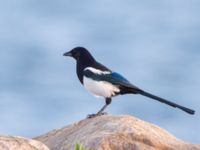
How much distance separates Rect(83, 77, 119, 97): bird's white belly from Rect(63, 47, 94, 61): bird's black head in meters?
1.00

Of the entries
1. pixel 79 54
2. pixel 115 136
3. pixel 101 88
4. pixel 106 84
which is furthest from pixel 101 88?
pixel 115 136

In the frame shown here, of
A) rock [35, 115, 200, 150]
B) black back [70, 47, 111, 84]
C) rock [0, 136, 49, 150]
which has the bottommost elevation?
rock [35, 115, 200, 150]

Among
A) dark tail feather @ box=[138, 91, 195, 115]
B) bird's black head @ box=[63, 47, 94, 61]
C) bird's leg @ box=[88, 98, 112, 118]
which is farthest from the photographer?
bird's black head @ box=[63, 47, 94, 61]

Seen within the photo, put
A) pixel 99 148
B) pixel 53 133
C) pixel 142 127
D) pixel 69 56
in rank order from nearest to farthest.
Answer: pixel 99 148 < pixel 142 127 < pixel 53 133 < pixel 69 56

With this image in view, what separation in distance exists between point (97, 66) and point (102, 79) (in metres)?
0.63

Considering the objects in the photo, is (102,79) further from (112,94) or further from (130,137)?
(130,137)

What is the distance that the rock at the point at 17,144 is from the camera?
942 cm

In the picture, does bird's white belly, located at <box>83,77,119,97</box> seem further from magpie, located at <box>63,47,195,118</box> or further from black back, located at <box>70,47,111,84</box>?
black back, located at <box>70,47,111,84</box>

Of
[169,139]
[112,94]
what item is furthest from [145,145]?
[112,94]

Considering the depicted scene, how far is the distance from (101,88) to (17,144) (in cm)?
664

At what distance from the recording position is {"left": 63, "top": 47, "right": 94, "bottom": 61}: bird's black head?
16984 millimetres

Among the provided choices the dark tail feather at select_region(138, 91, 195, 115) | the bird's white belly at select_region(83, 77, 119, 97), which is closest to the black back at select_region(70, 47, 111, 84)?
the bird's white belly at select_region(83, 77, 119, 97)

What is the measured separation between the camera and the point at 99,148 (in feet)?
37.4

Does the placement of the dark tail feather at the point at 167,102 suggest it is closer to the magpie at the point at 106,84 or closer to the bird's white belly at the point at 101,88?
the magpie at the point at 106,84
